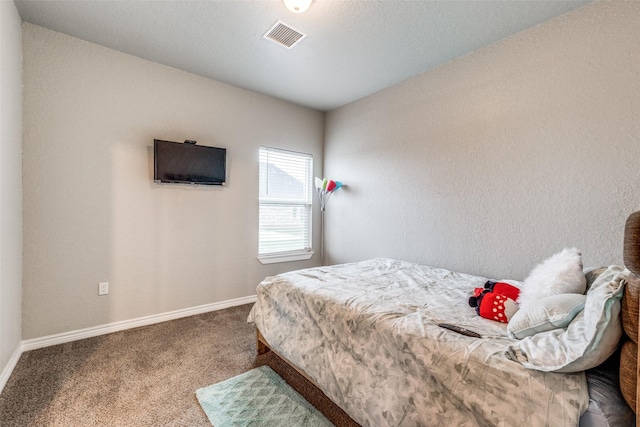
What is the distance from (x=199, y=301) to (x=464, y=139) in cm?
320

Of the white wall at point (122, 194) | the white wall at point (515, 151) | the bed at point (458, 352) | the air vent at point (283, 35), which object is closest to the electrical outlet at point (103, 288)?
the white wall at point (122, 194)

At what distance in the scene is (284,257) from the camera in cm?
367

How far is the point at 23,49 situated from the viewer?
2137 millimetres

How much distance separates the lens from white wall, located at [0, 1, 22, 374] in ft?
5.60

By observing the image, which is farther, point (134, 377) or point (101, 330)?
point (101, 330)

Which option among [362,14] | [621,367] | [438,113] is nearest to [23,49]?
[362,14]

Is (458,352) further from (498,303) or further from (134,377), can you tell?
(134,377)

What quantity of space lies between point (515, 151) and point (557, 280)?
135cm

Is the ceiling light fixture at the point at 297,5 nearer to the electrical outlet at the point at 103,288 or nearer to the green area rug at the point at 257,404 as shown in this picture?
the green area rug at the point at 257,404

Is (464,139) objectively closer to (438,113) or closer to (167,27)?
(438,113)

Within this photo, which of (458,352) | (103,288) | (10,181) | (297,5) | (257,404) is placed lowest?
(257,404)

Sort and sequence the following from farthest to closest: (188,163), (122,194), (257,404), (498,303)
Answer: (188,163) → (122,194) → (257,404) → (498,303)

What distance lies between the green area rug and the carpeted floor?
0.19 feet

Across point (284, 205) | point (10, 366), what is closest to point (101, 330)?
point (10, 366)
